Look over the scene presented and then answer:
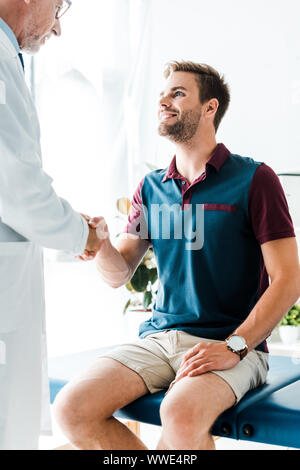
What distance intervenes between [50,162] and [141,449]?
1.92 meters

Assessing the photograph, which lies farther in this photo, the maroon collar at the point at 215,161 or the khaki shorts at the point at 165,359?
the maroon collar at the point at 215,161

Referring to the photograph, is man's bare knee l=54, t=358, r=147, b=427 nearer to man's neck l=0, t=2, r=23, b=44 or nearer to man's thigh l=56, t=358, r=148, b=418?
man's thigh l=56, t=358, r=148, b=418

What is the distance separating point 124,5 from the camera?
3717 millimetres

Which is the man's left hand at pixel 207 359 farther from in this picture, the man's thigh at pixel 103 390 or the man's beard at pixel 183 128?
the man's beard at pixel 183 128

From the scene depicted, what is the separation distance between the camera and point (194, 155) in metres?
1.89

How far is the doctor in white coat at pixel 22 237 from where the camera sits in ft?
4.30

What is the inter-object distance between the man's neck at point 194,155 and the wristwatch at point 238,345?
625mm

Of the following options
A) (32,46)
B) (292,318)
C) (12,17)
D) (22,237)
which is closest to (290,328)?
(292,318)

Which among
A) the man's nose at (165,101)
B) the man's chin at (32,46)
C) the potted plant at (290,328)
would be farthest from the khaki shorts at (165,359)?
the potted plant at (290,328)

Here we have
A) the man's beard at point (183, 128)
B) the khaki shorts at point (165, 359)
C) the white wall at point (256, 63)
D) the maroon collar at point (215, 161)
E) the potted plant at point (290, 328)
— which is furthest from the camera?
the white wall at point (256, 63)

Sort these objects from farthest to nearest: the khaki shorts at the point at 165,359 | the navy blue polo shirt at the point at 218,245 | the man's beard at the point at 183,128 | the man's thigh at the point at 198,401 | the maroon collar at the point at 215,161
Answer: the man's beard at the point at 183,128, the maroon collar at the point at 215,161, the navy blue polo shirt at the point at 218,245, the khaki shorts at the point at 165,359, the man's thigh at the point at 198,401

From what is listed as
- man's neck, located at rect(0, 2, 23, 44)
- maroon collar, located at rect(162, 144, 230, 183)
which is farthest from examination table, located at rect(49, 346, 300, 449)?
man's neck, located at rect(0, 2, 23, 44)

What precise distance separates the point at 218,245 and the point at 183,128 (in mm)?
479

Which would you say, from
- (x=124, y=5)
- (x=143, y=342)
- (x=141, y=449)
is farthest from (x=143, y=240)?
(x=124, y=5)
